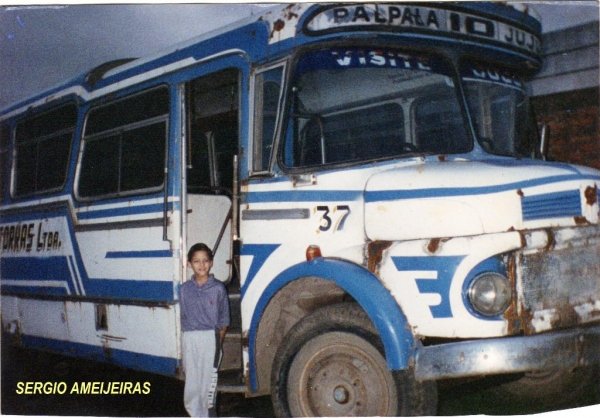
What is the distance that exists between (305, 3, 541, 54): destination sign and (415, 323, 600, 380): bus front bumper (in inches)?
82.7

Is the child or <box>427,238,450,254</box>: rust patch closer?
<box>427,238,450,254</box>: rust patch

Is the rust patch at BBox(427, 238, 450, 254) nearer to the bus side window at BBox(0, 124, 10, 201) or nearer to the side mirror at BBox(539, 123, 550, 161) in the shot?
the side mirror at BBox(539, 123, 550, 161)

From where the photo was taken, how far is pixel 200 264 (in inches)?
186

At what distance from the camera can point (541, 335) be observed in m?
3.54

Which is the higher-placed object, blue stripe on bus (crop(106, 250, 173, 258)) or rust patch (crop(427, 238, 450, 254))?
rust patch (crop(427, 238, 450, 254))

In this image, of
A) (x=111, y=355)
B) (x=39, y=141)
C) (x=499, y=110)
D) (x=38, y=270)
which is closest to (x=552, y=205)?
(x=499, y=110)

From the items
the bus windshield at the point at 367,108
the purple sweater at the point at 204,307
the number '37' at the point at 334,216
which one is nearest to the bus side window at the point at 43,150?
the purple sweater at the point at 204,307

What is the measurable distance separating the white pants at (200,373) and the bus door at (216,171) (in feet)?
0.84

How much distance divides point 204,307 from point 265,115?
1.45m

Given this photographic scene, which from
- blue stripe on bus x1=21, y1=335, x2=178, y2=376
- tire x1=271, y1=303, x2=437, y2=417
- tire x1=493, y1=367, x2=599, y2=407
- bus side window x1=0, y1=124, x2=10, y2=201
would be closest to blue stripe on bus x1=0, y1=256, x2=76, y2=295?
blue stripe on bus x1=21, y1=335, x2=178, y2=376

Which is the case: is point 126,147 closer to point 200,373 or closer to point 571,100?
point 200,373

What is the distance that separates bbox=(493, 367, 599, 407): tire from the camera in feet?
15.4

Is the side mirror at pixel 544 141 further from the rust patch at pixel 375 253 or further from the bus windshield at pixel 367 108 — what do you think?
the rust patch at pixel 375 253

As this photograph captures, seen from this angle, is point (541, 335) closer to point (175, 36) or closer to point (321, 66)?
point (321, 66)
